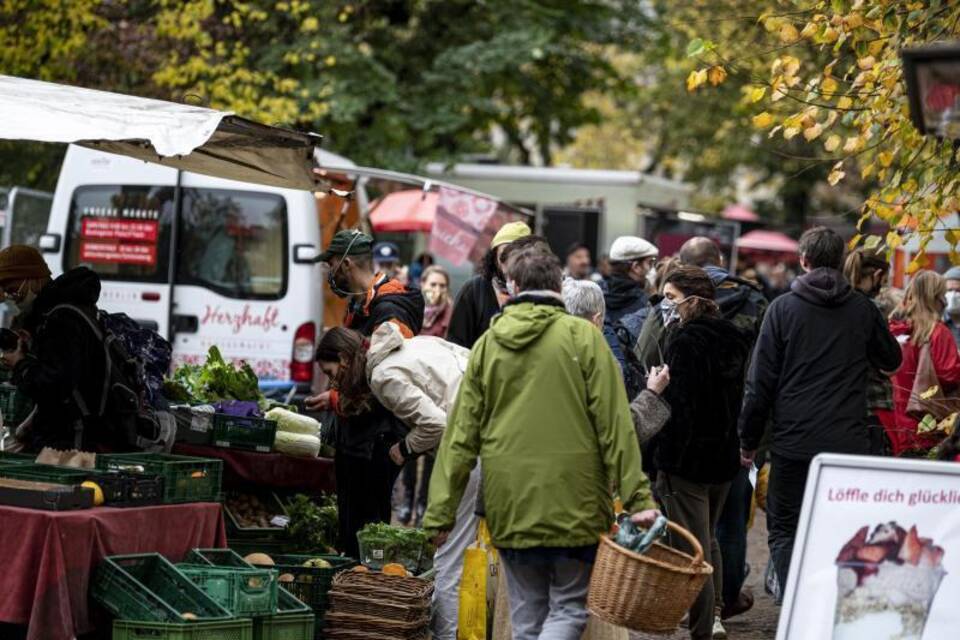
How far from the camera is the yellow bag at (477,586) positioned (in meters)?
8.01

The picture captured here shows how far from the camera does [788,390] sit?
27.8 feet

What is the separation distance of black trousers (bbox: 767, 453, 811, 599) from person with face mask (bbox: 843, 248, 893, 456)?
16.3 inches

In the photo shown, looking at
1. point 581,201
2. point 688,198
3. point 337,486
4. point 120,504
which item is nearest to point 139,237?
point 337,486

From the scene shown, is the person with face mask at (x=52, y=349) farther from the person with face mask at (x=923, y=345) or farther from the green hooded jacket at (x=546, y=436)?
the person with face mask at (x=923, y=345)

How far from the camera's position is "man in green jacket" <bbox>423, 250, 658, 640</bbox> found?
6465 mm

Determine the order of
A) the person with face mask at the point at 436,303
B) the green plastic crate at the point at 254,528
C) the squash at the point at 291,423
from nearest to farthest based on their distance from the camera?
the green plastic crate at the point at 254,528, the squash at the point at 291,423, the person with face mask at the point at 436,303

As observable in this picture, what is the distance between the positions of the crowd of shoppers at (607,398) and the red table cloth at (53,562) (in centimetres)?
153

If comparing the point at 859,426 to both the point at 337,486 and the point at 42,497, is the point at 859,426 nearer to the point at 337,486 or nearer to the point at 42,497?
the point at 337,486

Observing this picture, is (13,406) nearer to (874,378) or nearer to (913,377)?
(874,378)

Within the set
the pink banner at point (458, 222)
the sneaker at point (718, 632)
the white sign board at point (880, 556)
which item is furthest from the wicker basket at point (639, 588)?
the pink banner at point (458, 222)

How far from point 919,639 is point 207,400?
16.3 ft

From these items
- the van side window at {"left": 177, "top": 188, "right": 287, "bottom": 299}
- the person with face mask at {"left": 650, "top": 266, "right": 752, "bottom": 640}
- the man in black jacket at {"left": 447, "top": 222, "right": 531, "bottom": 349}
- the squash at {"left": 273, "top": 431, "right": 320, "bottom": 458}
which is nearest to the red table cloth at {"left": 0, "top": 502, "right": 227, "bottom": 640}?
the squash at {"left": 273, "top": 431, "right": 320, "bottom": 458}

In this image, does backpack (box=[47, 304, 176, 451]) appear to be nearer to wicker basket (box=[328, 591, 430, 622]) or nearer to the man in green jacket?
wicker basket (box=[328, 591, 430, 622])

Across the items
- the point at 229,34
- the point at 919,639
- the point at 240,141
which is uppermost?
the point at 229,34
